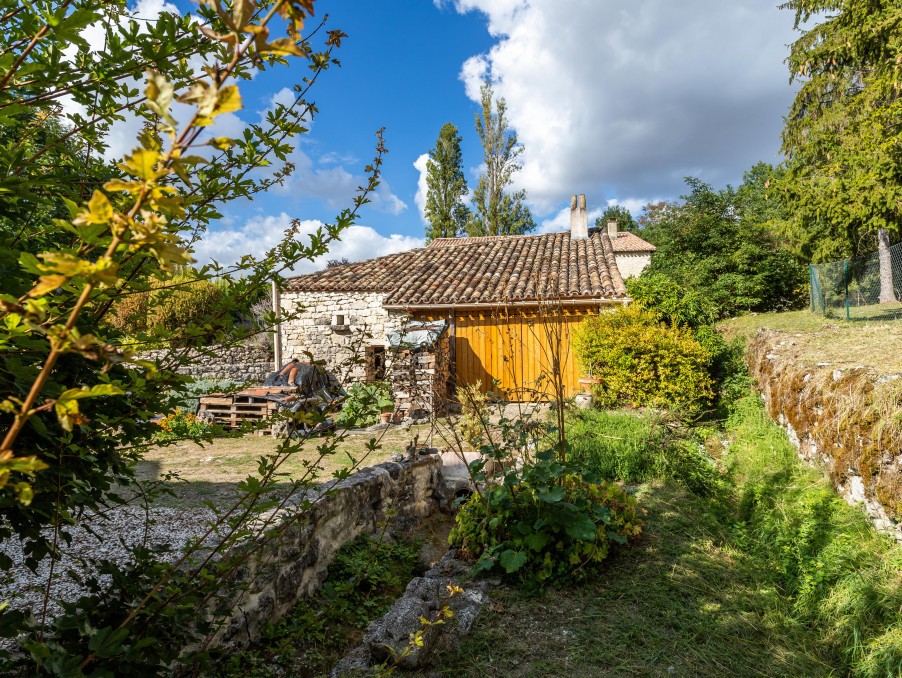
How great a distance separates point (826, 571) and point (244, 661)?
3996 mm

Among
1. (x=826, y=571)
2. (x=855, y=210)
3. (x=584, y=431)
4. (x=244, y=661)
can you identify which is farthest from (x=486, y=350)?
(x=244, y=661)

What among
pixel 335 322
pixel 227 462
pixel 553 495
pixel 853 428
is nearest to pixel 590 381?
pixel 853 428

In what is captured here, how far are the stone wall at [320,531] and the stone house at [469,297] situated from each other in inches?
176

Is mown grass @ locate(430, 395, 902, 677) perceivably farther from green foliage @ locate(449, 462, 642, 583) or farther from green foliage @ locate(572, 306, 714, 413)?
green foliage @ locate(572, 306, 714, 413)

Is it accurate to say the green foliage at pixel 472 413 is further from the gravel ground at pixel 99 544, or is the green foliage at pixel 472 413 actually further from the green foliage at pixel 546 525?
the gravel ground at pixel 99 544

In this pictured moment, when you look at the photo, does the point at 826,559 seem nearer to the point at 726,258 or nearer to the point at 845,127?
the point at 845,127

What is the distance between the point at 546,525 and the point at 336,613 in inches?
64.3

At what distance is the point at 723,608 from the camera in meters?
3.02

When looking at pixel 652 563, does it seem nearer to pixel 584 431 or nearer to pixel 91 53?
pixel 584 431

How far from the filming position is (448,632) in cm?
278

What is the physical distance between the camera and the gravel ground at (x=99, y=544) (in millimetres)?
2545

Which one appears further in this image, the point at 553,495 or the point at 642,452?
the point at 642,452

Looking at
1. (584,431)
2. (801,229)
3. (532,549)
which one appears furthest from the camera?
(801,229)

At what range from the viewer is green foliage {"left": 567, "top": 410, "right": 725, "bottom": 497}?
5.50 metres
